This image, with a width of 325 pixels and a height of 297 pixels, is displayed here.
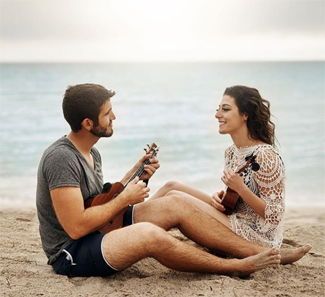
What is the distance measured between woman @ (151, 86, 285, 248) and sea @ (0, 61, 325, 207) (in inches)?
12.5

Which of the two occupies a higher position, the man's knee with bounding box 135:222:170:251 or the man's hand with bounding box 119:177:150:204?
the man's hand with bounding box 119:177:150:204

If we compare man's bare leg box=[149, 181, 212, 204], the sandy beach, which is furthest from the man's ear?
man's bare leg box=[149, 181, 212, 204]

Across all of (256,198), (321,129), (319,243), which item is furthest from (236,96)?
(321,129)

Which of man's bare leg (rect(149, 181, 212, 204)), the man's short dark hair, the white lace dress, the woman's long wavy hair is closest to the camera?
the man's short dark hair

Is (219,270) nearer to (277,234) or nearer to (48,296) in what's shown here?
(277,234)

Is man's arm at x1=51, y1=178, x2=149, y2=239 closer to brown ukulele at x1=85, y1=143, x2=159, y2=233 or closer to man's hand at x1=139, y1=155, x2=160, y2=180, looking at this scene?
brown ukulele at x1=85, y1=143, x2=159, y2=233

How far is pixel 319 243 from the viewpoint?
531cm

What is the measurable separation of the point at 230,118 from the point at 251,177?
549 mm

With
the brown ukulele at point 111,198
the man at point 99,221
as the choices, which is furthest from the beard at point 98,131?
the brown ukulele at point 111,198

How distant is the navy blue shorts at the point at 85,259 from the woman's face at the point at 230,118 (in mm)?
1449

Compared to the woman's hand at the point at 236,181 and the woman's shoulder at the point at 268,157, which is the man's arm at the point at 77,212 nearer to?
the woman's hand at the point at 236,181

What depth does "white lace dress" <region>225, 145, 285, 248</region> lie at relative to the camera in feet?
13.9

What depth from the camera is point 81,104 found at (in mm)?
3900

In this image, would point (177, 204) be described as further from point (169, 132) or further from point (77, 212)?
point (169, 132)
